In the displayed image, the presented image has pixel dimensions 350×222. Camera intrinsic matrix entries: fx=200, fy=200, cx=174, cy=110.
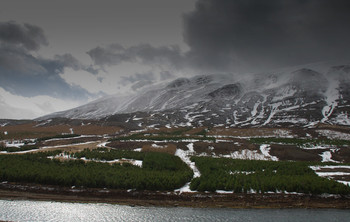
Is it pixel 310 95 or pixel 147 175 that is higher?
pixel 310 95

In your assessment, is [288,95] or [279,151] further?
[288,95]

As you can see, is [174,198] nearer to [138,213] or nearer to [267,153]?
[138,213]

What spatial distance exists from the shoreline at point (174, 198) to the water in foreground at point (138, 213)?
2.74 ft

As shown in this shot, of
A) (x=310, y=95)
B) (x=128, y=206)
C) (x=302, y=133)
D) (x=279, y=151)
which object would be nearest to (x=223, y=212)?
(x=128, y=206)

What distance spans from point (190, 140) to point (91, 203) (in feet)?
119

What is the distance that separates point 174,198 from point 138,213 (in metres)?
3.83

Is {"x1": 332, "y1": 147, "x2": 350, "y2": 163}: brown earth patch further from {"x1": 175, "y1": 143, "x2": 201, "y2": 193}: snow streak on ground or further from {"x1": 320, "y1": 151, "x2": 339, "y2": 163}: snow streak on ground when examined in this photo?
{"x1": 175, "y1": 143, "x2": 201, "y2": 193}: snow streak on ground

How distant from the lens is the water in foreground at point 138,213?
12859 millimetres

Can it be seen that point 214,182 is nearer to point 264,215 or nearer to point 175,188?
point 175,188

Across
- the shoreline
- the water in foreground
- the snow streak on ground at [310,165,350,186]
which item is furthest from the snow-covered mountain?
the water in foreground

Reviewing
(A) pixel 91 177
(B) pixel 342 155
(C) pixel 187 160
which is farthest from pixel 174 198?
(B) pixel 342 155

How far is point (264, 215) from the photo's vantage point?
13.7 meters

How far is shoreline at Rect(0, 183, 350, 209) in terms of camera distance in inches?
610

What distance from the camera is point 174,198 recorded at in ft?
54.4
